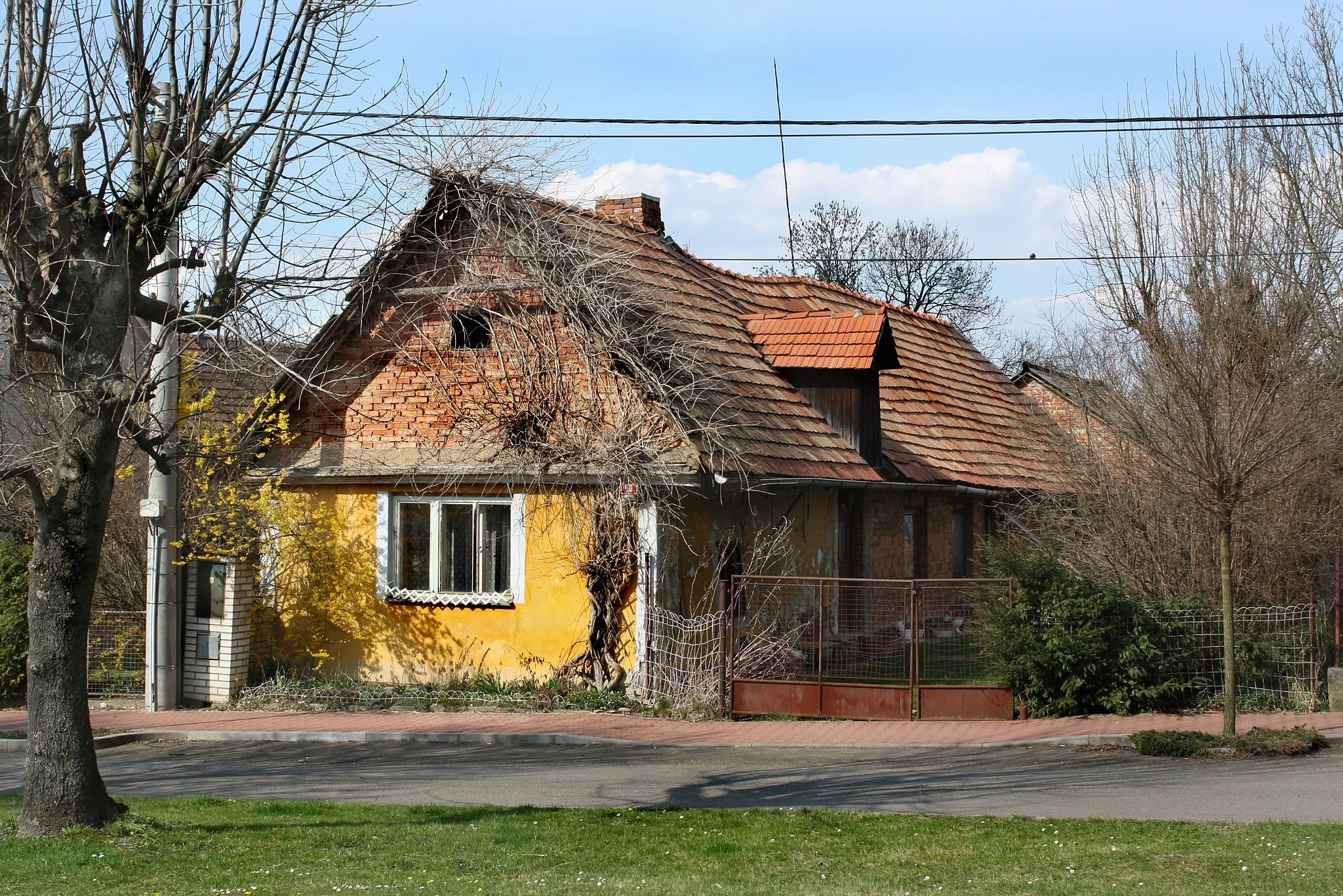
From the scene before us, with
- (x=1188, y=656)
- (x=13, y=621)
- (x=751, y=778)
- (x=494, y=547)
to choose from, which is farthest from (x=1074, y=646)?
(x=13, y=621)

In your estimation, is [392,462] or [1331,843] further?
[392,462]

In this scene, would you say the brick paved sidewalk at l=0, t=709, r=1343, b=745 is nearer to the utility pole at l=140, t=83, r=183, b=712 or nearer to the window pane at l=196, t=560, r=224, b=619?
the utility pole at l=140, t=83, r=183, b=712

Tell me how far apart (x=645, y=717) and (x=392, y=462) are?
15.2ft

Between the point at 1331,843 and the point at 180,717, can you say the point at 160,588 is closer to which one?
the point at 180,717

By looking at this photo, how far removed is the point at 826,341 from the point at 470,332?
5.52 metres

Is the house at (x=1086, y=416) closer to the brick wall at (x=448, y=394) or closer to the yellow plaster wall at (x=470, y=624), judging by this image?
the brick wall at (x=448, y=394)

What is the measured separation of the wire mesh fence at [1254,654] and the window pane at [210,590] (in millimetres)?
10899

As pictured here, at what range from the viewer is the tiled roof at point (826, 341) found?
1812 cm

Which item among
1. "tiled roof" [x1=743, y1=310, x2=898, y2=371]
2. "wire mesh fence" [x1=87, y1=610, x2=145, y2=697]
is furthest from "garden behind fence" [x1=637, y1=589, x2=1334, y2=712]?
"wire mesh fence" [x1=87, y1=610, x2=145, y2=697]

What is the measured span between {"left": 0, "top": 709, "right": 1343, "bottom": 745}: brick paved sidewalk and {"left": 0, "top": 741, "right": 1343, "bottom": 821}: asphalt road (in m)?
0.34

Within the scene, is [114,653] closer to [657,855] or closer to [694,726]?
[694,726]

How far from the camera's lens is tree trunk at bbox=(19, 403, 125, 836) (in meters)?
8.05

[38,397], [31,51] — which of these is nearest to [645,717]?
[31,51]

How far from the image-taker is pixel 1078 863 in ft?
24.2
